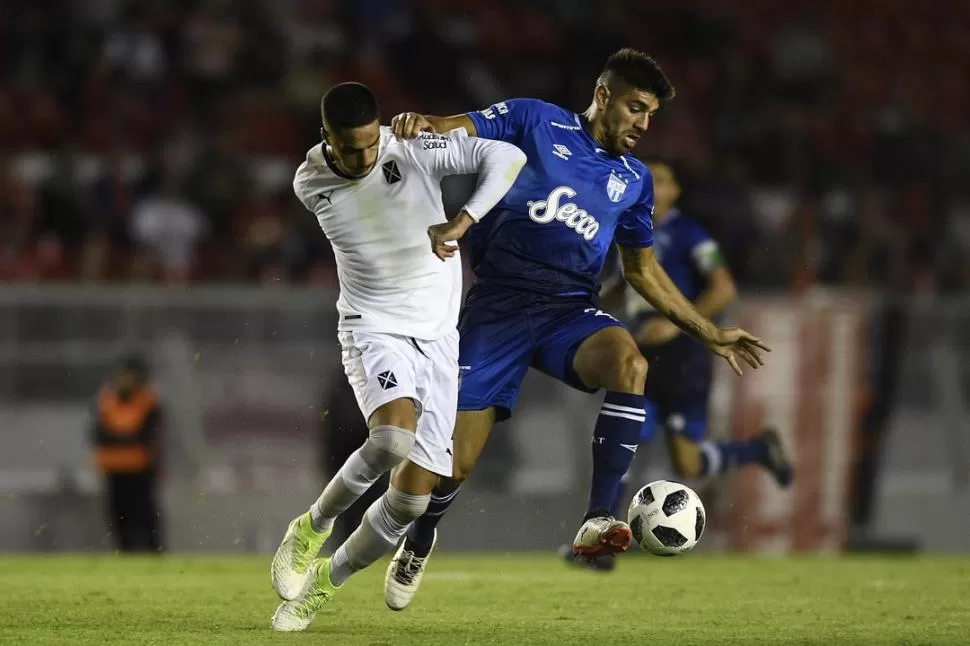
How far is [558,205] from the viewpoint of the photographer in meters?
7.26

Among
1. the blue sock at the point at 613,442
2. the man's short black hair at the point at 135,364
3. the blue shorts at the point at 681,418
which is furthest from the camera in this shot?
the man's short black hair at the point at 135,364

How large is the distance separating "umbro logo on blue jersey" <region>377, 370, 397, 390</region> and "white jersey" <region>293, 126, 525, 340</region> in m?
0.22

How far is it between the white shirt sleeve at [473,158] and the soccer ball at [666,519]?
160 centimetres

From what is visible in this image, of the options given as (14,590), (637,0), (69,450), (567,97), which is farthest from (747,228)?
(14,590)

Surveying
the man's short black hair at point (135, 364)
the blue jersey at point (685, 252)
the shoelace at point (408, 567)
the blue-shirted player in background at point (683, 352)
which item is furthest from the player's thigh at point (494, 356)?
the man's short black hair at point (135, 364)

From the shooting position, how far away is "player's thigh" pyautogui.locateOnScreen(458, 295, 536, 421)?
7223mm

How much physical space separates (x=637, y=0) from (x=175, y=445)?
9.31 m

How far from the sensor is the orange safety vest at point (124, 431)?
12.4m

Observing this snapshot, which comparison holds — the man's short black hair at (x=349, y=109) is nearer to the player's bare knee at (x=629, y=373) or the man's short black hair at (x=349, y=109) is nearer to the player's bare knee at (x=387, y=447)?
the player's bare knee at (x=387, y=447)

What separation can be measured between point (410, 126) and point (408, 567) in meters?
1.94

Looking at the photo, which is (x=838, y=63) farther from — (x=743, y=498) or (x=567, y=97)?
(x=743, y=498)

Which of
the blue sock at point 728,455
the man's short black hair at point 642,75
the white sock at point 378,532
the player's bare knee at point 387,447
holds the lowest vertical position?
the blue sock at point 728,455

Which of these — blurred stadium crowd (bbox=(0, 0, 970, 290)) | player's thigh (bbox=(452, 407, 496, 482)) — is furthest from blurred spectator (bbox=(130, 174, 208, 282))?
player's thigh (bbox=(452, 407, 496, 482))

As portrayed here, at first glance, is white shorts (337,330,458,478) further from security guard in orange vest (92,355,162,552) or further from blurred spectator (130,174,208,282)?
blurred spectator (130,174,208,282)
